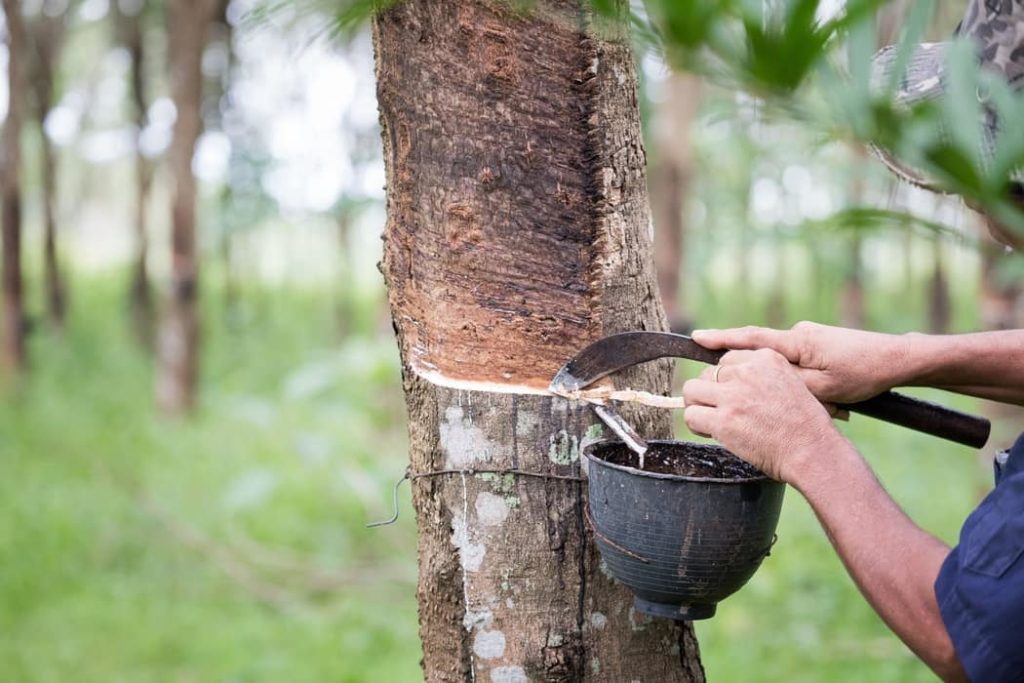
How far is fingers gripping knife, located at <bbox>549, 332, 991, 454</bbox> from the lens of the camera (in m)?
1.46

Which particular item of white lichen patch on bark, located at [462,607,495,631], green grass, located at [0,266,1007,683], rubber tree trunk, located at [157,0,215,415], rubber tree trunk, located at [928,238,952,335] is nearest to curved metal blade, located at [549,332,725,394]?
white lichen patch on bark, located at [462,607,495,631]

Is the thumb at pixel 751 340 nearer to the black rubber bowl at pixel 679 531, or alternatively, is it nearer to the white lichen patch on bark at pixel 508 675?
the black rubber bowl at pixel 679 531

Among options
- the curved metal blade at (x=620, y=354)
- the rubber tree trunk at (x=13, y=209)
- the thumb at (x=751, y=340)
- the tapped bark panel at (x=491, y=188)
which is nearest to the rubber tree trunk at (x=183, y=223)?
the rubber tree trunk at (x=13, y=209)

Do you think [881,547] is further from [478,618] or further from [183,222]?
[183,222]

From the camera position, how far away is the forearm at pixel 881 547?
120 cm

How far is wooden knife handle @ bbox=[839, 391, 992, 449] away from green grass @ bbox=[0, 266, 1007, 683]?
2.45m

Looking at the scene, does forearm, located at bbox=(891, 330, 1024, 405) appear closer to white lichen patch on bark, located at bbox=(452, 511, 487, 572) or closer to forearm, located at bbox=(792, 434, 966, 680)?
forearm, located at bbox=(792, 434, 966, 680)

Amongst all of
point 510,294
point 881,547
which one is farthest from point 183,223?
point 881,547

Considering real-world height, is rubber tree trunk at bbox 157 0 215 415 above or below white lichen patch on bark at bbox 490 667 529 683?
above

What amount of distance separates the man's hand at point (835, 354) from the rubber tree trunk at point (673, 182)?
166 inches

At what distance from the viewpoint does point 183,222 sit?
7.04m

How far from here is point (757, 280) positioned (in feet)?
77.0

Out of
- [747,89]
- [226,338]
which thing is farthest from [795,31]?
[226,338]

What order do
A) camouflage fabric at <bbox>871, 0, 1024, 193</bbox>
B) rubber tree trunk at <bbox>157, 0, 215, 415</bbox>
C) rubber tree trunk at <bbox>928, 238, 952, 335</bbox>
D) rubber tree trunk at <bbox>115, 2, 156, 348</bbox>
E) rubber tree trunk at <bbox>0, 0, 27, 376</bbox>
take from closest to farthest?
camouflage fabric at <bbox>871, 0, 1024, 193</bbox>
rubber tree trunk at <bbox>0, 0, 27, 376</bbox>
rubber tree trunk at <bbox>157, 0, 215, 415</bbox>
rubber tree trunk at <bbox>115, 2, 156, 348</bbox>
rubber tree trunk at <bbox>928, 238, 952, 335</bbox>
